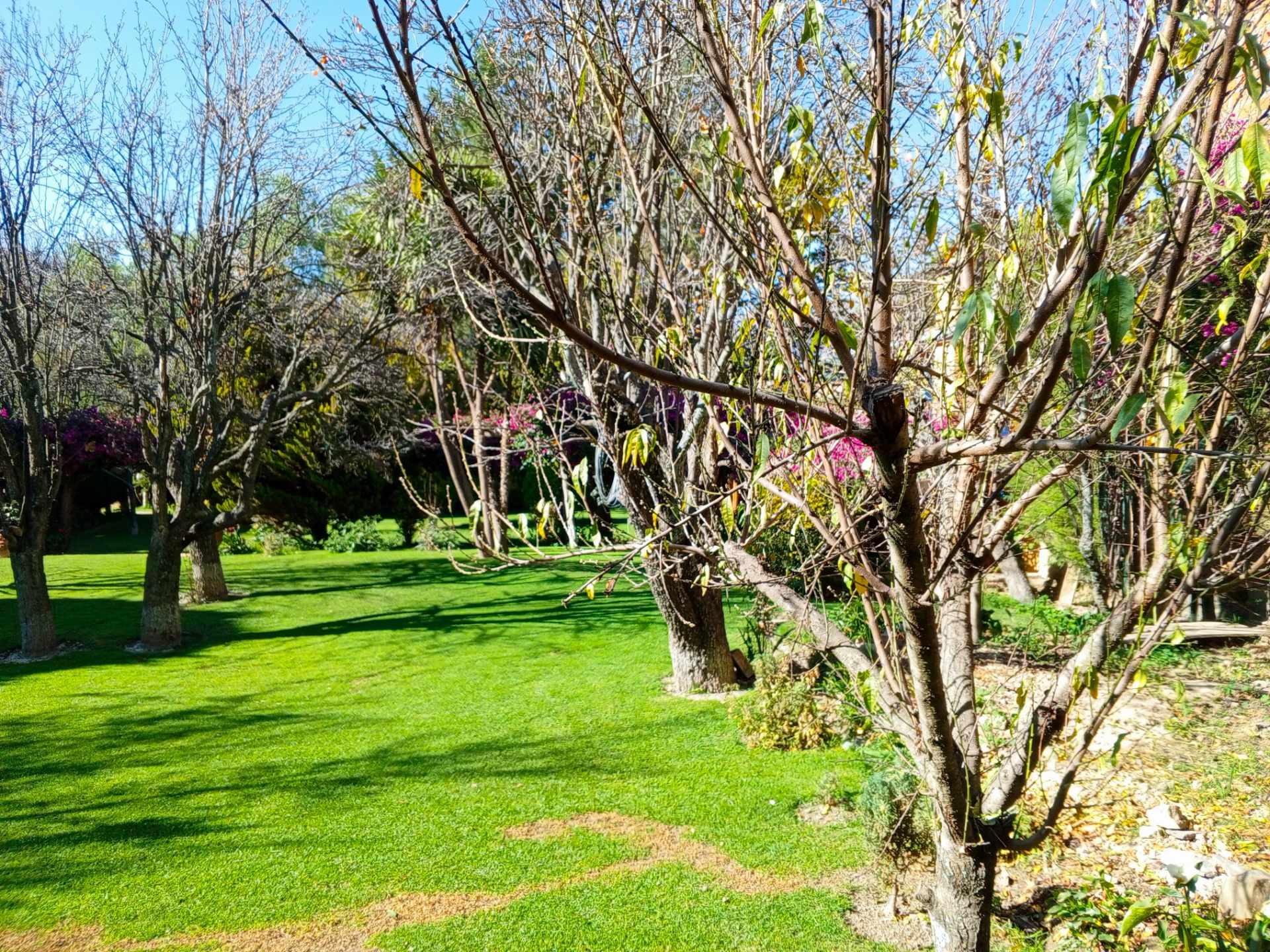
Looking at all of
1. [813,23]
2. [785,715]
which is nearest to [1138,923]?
[785,715]

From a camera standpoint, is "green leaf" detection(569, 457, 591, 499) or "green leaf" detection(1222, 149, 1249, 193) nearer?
"green leaf" detection(1222, 149, 1249, 193)

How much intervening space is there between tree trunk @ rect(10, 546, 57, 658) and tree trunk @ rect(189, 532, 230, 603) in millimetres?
2548

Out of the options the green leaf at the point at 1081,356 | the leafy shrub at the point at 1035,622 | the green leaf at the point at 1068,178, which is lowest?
the leafy shrub at the point at 1035,622

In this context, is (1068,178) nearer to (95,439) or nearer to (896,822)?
(896,822)

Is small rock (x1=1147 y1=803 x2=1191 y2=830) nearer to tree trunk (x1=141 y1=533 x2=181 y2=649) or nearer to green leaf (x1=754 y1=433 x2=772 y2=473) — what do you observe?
green leaf (x1=754 y1=433 x2=772 y2=473)

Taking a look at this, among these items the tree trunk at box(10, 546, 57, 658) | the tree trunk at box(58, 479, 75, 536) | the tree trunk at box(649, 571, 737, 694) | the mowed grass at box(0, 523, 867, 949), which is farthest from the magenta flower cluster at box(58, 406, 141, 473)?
the tree trunk at box(649, 571, 737, 694)

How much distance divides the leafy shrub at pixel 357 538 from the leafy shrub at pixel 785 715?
508 inches

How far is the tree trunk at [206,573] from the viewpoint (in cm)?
1201

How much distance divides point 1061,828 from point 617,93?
14.1 ft

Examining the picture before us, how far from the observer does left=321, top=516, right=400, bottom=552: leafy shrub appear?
17844mm

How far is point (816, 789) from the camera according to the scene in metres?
5.47

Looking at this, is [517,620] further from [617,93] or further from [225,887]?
[617,93]

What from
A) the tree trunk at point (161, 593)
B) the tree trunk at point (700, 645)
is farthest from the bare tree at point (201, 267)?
the tree trunk at point (700, 645)

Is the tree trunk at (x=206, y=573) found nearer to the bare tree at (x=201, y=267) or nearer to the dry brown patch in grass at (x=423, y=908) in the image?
the bare tree at (x=201, y=267)
